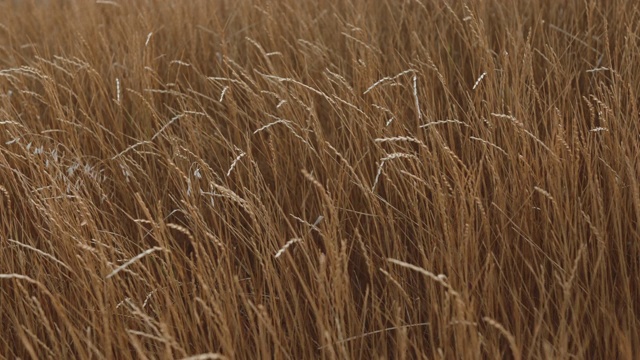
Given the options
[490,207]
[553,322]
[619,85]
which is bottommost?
[553,322]

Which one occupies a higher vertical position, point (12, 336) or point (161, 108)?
point (161, 108)

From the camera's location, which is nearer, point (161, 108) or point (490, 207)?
point (490, 207)

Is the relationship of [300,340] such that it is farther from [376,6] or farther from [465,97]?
[376,6]

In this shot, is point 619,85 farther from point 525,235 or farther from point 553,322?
point 553,322

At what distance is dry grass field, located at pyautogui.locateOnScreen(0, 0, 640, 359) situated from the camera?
1.41 metres

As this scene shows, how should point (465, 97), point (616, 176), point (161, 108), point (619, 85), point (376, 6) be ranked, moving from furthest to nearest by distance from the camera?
point (376, 6) < point (161, 108) < point (465, 97) < point (619, 85) < point (616, 176)

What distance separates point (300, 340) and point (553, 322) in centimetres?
48

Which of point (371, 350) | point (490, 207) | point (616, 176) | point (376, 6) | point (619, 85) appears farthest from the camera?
point (376, 6)

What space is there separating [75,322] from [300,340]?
0.47 m

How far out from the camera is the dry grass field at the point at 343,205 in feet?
4.61

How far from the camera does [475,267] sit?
1516mm

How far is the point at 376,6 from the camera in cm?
263

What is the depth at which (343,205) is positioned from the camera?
67.1 inches

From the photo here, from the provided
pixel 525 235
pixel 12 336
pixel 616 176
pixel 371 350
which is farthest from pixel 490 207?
pixel 12 336
